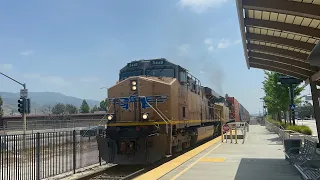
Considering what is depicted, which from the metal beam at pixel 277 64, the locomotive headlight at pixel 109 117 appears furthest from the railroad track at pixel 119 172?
the metal beam at pixel 277 64

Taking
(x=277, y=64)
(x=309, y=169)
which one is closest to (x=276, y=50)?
(x=277, y=64)

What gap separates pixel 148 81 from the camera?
12.2 m

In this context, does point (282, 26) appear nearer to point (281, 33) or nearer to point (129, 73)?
point (281, 33)

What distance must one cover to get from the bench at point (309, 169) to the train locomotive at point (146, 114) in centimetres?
467

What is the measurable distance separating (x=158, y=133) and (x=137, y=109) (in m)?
1.25

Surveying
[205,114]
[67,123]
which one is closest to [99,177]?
[205,114]

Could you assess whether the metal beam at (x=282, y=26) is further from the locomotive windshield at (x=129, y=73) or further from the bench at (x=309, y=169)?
the locomotive windshield at (x=129, y=73)

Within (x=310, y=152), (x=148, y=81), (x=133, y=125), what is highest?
(x=148, y=81)

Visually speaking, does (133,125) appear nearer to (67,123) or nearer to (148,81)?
(148,81)

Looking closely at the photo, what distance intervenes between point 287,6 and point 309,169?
3.82 m

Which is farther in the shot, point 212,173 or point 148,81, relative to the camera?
point 148,81

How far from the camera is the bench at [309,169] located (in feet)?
22.2

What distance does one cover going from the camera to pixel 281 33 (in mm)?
9164

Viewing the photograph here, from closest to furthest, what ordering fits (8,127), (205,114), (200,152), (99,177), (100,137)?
(99,177) → (100,137) → (200,152) → (205,114) → (8,127)
